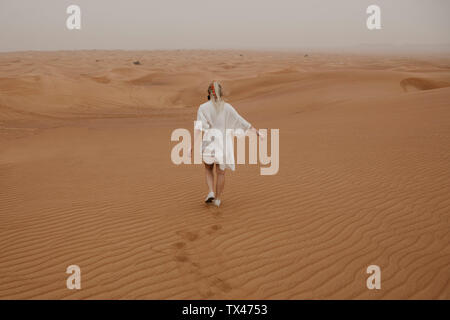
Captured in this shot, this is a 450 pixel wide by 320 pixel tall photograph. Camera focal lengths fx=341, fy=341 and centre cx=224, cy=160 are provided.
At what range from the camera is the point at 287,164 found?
736 centimetres

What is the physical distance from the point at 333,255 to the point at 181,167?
180 inches

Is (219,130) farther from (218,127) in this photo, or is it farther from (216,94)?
(216,94)

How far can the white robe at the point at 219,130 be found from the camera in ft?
14.9

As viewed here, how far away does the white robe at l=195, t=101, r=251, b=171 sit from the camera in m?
4.53

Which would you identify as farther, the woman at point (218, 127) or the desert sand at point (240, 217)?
the woman at point (218, 127)

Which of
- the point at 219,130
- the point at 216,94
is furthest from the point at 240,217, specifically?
the point at 216,94

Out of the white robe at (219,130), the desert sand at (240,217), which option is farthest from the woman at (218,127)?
the desert sand at (240,217)

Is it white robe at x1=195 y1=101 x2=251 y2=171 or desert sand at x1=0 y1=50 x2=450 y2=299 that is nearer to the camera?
desert sand at x1=0 y1=50 x2=450 y2=299

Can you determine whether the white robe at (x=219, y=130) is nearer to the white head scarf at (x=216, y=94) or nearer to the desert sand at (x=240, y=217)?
the white head scarf at (x=216, y=94)

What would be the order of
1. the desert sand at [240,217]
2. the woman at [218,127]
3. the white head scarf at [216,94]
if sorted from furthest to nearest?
the woman at [218,127], the white head scarf at [216,94], the desert sand at [240,217]

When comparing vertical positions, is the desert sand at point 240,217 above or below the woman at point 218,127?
below

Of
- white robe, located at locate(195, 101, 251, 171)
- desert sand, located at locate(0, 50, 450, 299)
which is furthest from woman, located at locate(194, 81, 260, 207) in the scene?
desert sand, located at locate(0, 50, 450, 299)

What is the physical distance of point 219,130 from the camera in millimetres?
4602

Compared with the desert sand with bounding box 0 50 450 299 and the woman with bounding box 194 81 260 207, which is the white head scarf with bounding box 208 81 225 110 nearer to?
the woman with bounding box 194 81 260 207
